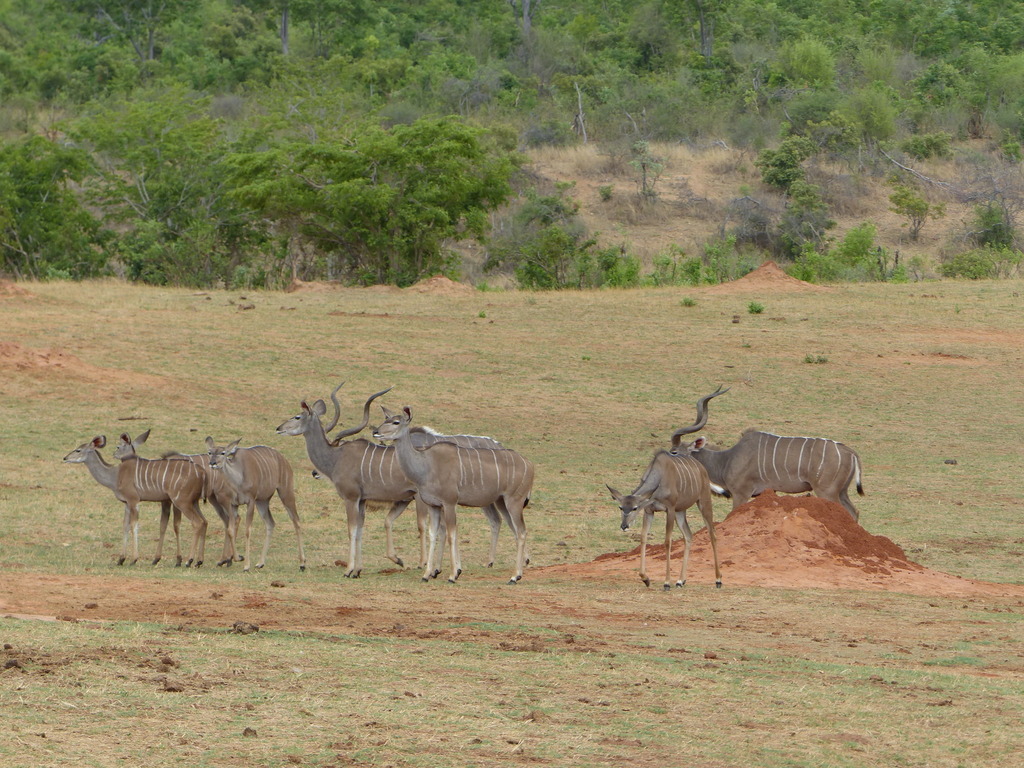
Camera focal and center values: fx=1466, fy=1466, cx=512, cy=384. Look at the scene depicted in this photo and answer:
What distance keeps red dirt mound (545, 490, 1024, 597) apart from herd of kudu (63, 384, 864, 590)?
0.56 metres

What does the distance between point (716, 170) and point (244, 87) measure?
837 inches

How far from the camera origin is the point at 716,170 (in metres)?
52.7

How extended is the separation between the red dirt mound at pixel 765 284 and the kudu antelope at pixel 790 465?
18304 mm

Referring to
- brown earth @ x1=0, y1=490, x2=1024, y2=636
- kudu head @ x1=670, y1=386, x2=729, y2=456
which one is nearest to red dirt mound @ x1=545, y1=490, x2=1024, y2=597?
brown earth @ x1=0, y1=490, x2=1024, y2=636

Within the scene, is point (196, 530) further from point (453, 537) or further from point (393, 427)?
point (453, 537)

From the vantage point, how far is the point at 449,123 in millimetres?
36812

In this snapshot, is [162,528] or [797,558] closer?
[797,558]

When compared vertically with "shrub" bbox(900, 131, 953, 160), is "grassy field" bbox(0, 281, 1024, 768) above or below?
below

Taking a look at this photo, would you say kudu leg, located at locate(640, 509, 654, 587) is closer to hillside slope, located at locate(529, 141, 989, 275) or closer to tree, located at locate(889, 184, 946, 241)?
hillside slope, located at locate(529, 141, 989, 275)

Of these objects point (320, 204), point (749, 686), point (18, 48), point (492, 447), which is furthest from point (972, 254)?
point (18, 48)

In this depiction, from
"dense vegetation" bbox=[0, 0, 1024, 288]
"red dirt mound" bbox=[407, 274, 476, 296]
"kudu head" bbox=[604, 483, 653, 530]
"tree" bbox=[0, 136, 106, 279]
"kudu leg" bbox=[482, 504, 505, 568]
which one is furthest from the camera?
"tree" bbox=[0, 136, 106, 279]

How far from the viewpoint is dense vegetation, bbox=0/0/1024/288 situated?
1459 inches

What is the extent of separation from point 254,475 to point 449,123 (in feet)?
80.7

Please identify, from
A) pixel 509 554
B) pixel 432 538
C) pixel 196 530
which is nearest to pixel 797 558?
pixel 509 554
